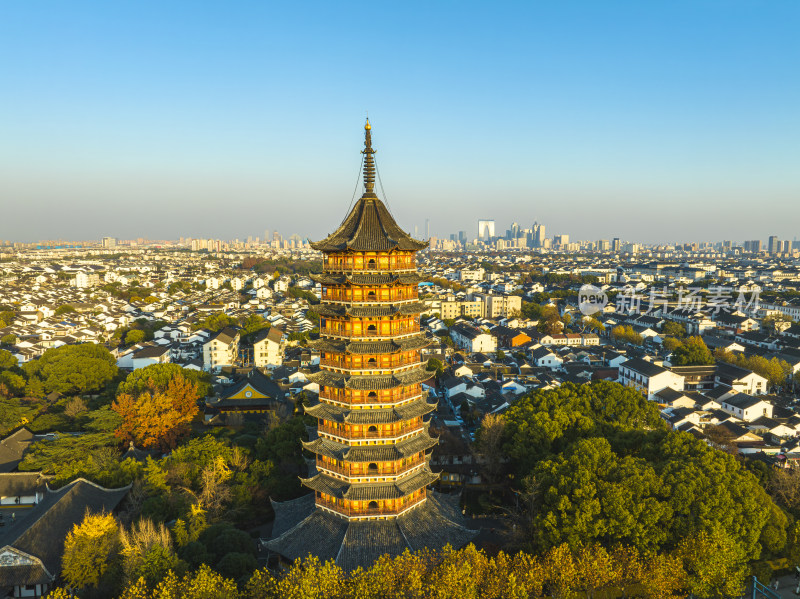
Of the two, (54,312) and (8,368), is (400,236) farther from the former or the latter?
(54,312)

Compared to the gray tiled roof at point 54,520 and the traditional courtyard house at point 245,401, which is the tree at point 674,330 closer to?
the traditional courtyard house at point 245,401

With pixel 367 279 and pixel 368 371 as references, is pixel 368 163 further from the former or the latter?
pixel 368 371

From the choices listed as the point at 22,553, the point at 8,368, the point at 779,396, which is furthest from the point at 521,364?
the point at 8,368

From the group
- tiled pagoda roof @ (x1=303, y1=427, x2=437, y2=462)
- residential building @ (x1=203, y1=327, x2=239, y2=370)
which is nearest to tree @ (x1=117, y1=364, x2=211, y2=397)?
residential building @ (x1=203, y1=327, x2=239, y2=370)

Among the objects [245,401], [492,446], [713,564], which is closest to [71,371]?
[245,401]

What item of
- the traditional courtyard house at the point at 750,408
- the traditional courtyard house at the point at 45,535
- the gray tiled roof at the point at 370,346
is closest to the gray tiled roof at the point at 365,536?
the gray tiled roof at the point at 370,346
